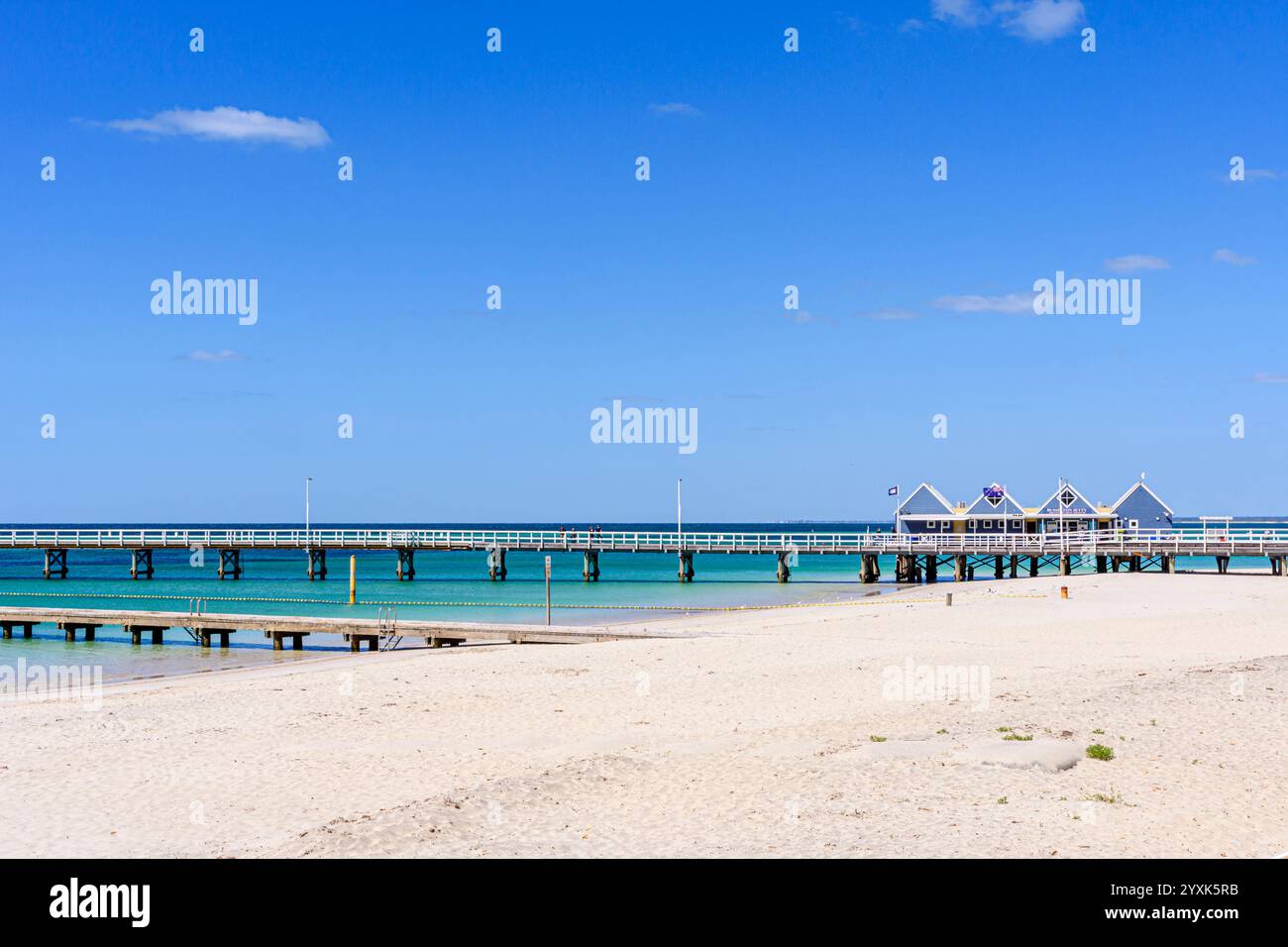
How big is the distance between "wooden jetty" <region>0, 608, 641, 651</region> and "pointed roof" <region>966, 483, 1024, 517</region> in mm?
41117

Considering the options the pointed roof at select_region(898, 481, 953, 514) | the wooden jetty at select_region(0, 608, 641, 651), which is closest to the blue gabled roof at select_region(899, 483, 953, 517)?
the pointed roof at select_region(898, 481, 953, 514)

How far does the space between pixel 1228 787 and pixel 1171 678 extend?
305 inches

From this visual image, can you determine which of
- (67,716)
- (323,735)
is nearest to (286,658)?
(67,716)

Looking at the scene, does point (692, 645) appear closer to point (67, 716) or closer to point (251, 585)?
point (67, 716)

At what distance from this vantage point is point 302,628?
3123 cm

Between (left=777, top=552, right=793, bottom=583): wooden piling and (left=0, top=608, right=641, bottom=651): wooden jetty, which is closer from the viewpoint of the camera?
(left=0, top=608, right=641, bottom=651): wooden jetty

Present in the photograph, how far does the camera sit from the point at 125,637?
118ft

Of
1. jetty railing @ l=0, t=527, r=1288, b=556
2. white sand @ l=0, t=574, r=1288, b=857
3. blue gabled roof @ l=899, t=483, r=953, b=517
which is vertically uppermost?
blue gabled roof @ l=899, t=483, r=953, b=517

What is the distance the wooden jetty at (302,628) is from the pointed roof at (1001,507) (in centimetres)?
4112

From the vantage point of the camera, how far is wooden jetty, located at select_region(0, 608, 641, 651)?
1150 inches

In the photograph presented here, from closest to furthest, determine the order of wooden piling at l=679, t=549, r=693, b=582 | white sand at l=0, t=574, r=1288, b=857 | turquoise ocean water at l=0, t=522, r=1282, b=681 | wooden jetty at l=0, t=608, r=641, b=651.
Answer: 1. white sand at l=0, t=574, r=1288, b=857
2. wooden jetty at l=0, t=608, r=641, b=651
3. turquoise ocean water at l=0, t=522, r=1282, b=681
4. wooden piling at l=679, t=549, r=693, b=582

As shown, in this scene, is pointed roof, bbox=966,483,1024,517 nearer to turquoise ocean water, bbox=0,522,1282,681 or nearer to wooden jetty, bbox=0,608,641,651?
turquoise ocean water, bbox=0,522,1282,681

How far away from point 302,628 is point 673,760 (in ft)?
66.3

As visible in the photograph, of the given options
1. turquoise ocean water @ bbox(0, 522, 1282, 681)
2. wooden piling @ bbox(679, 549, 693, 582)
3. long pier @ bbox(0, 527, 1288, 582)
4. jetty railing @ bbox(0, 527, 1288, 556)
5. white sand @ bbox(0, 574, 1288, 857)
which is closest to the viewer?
white sand @ bbox(0, 574, 1288, 857)
